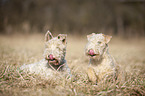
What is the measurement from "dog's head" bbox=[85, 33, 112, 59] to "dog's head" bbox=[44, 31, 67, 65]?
567 millimetres

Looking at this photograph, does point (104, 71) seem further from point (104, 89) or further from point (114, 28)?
point (114, 28)

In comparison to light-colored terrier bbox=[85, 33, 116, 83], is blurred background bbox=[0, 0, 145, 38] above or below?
above

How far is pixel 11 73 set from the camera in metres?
2.86

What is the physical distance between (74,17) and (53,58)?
461 inches

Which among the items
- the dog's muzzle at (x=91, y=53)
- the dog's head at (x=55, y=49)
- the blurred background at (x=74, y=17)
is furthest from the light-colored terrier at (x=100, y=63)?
the blurred background at (x=74, y=17)

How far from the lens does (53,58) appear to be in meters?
2.55

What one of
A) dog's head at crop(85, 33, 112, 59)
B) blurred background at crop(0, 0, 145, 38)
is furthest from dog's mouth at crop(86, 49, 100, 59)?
blurred background at crop(0, 0, 145, 38)

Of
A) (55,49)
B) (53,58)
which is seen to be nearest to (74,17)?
(55,49)

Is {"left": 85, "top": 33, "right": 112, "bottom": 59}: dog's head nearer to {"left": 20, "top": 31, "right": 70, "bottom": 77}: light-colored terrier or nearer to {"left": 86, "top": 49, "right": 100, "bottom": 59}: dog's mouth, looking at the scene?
{"left": 86, "top": 49, "right": 100, "bottom": 59}: dog's mouth

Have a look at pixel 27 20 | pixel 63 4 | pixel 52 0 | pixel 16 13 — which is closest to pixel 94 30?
pixel 63 4

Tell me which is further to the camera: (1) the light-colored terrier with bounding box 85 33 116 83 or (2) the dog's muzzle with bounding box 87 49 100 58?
(1) the light-colored terrier with bounding box 85 33 116 83

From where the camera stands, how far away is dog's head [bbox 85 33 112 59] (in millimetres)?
2439

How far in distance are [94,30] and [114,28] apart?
2.36 meters

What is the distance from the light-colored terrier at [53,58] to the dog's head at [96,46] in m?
0.58
